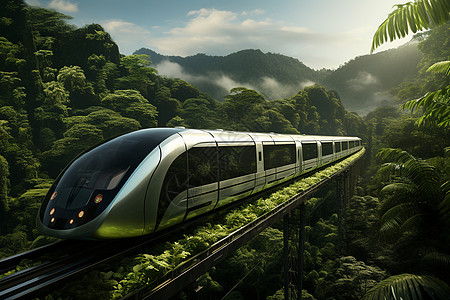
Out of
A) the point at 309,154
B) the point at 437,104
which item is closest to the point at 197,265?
the point at 437,104

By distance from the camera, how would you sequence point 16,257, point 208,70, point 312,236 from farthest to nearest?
point 208,70 < point 312,236 < point 16,257

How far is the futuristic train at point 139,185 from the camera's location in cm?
374

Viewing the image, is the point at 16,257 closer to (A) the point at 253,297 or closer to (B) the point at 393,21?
(B) the point at 393,21

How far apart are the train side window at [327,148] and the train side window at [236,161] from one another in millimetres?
9848

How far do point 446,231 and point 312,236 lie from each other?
24.0 metres

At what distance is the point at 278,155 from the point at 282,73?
393 ft

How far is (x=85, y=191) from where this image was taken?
3.92m

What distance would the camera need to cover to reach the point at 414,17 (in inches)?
123

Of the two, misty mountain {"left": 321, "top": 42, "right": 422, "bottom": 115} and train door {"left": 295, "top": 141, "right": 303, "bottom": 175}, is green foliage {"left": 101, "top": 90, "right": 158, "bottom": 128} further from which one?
misty mountain {"left": 321, "top": 42, "right": 422, "bottom": 115}

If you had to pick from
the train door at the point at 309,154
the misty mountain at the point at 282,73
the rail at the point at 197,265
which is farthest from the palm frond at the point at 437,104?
the misty mountain at the point at 282,73

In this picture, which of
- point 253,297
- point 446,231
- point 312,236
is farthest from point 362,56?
point 446,231

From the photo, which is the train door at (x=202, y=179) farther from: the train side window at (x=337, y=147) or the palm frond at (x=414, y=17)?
the train side window at (x=337, y=147)

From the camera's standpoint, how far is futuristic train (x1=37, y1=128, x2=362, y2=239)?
12.3 feet

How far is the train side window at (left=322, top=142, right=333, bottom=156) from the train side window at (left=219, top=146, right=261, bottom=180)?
9848 mm
